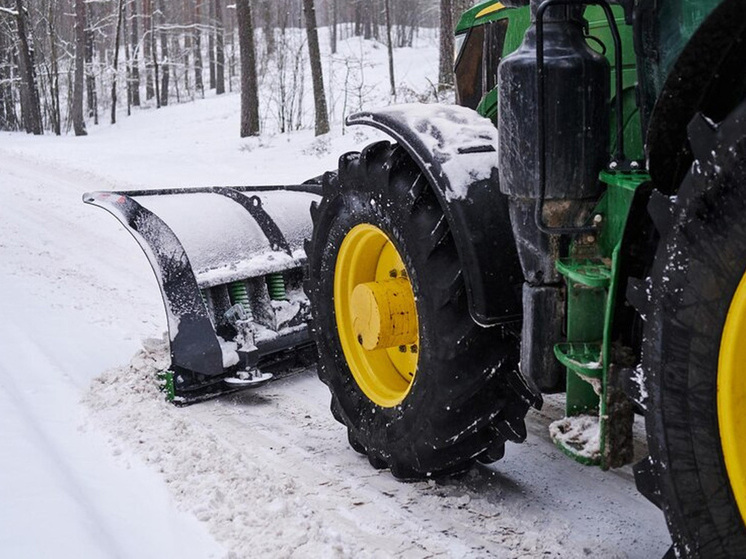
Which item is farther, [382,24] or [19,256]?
[382,24]

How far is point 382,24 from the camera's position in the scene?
59656 millimetres

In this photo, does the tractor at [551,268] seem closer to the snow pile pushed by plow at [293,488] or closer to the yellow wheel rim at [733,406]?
the yellow wheel rim at [733,406]

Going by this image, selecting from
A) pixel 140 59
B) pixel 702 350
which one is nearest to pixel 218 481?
pixel 702 350

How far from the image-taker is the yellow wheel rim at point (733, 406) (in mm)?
1479

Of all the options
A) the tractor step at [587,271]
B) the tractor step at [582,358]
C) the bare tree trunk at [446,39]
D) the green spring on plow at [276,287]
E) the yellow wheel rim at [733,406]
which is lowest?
the green spring on plow at [276,287]

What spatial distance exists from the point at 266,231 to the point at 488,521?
2336 millimetres

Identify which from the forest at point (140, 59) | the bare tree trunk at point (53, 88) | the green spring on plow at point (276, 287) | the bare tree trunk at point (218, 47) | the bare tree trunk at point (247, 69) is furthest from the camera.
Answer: the bare tree trunk at point (218, 47)

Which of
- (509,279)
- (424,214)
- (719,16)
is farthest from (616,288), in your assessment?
(424,214)

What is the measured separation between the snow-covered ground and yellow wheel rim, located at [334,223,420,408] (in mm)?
378

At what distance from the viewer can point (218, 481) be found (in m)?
2.97

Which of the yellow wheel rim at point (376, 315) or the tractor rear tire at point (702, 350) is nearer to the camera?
the tractor rear tire at point (702, 350)

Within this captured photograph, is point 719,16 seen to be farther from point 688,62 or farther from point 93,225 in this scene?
point 93,225

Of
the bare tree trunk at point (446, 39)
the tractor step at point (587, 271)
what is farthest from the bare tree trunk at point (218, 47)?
the tractor step at point (587, 271)

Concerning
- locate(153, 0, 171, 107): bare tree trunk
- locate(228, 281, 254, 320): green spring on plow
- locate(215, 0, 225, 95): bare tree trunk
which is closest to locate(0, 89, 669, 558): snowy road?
locate(228, 281, 254, 320): green spring on plow
